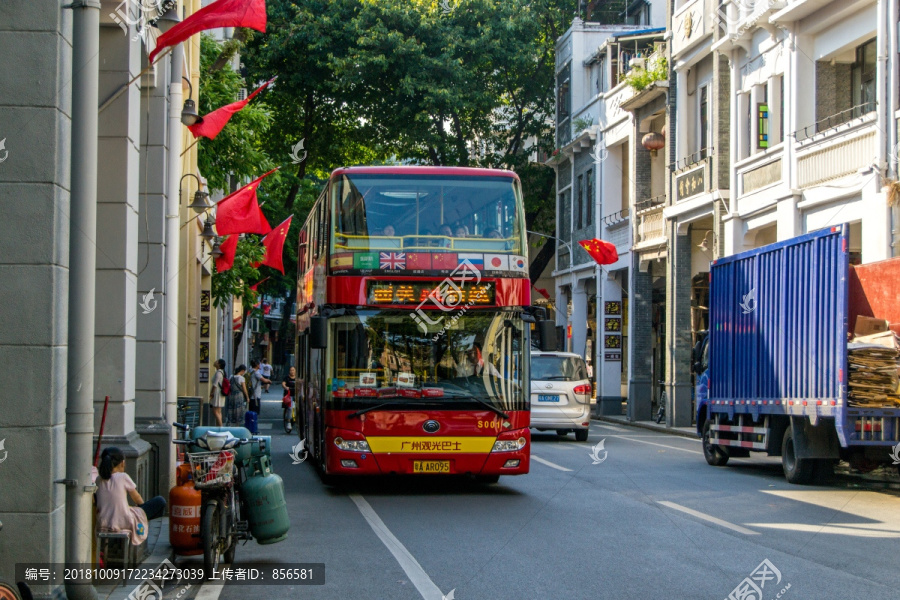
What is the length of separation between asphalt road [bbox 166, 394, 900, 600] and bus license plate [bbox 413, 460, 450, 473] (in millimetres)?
415

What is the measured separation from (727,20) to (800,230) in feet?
21.0

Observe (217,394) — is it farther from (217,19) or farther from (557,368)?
(217,19)

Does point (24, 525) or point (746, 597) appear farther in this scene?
point (746, 597)

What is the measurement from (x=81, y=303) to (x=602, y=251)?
2886cm

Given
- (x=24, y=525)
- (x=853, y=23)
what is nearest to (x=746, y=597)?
(x=24, y=525)

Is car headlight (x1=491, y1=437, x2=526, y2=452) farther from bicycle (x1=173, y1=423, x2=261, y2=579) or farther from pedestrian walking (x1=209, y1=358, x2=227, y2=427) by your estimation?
pedestrian walking (x1=209, y1=358, x2=227, y2=427)

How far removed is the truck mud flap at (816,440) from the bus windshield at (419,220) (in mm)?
5038

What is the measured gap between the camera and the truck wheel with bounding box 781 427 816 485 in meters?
16.4

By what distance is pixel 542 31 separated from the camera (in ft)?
144

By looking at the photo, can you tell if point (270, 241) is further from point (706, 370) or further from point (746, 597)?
point (746, 597)

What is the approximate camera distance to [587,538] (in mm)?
10938

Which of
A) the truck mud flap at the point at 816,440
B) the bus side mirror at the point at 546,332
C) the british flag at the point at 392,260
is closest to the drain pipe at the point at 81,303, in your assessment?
the british flag at the point at 392,260

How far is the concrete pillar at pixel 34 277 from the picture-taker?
294 inches

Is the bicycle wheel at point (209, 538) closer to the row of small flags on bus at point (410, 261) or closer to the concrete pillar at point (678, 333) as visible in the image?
the row of small flags on bus at point (410, 261)
